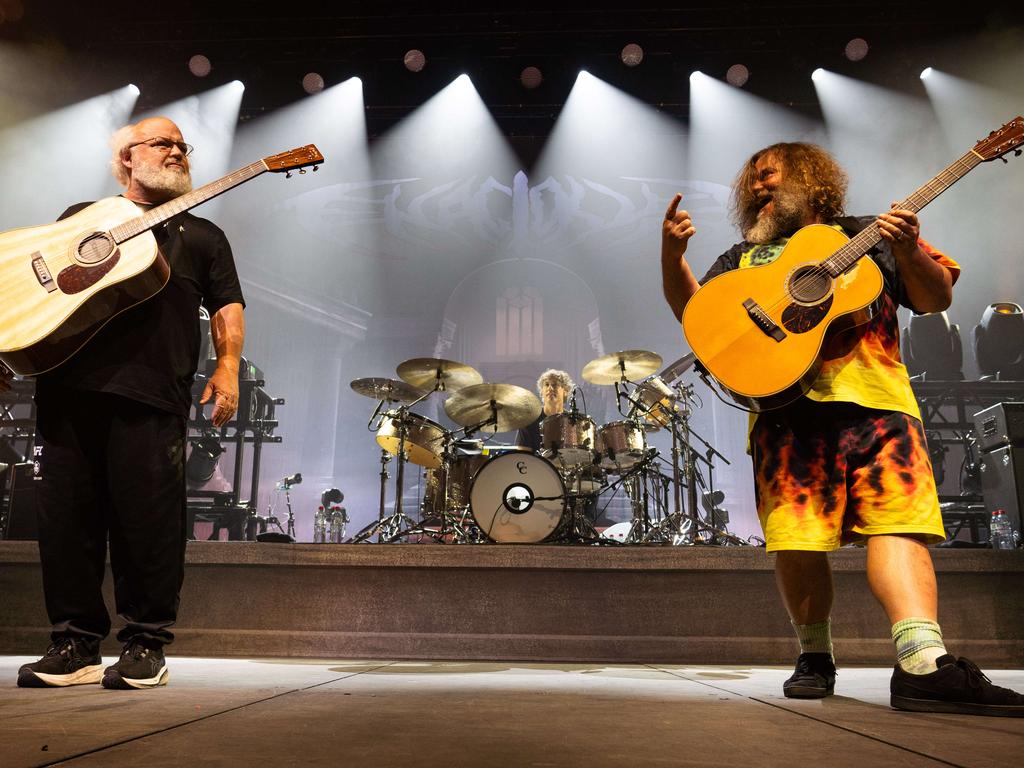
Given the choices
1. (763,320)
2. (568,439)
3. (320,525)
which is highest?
(568,439)

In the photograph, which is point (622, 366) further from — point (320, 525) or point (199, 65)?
point (199, 65)

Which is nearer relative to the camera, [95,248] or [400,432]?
[95,248]

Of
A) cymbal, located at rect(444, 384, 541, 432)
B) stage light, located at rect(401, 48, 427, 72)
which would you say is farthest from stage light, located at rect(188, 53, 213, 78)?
cymbal, located at rect(444, 384, 541, 432)

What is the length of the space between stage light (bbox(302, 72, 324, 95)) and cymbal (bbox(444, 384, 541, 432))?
3968 mm

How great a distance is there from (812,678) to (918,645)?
1.00 feet

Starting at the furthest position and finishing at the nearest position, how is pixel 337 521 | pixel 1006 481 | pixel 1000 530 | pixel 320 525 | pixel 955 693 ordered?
pixel 320 525 < pixel 337 521 < pixel 1000 530 < pixel 1006 481 < pixel 955 693

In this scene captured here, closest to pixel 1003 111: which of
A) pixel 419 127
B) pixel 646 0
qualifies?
pixel 646 0

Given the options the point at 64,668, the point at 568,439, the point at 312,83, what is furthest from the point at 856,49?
the point at 64,668

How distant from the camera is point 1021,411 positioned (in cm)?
448

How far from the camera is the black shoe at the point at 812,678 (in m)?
1.74

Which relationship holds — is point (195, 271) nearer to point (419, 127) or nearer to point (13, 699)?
point (13, 699)

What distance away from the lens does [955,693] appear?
1450 millimetres

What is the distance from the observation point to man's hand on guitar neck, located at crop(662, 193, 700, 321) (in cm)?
199

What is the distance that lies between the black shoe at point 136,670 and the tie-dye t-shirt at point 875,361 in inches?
67.4
